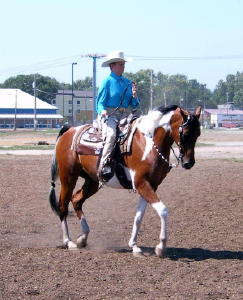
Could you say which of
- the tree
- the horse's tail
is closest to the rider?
the horse's tail

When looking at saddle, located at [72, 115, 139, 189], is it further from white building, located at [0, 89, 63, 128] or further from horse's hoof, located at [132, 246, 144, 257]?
white building, located at [0, 89, 63, 128]

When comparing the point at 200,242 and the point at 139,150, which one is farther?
the point at 200,242

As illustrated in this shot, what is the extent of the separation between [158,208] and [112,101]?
181cm

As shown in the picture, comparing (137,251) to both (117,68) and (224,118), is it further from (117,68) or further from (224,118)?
(224,118)

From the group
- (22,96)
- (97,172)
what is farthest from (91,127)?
(22,96)

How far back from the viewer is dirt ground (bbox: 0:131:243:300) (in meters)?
7.01

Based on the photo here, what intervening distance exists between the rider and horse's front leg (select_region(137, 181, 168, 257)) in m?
0.68

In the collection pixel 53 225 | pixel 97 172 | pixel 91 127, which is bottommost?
pixel 53 225

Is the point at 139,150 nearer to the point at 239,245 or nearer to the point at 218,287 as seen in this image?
the point at 239,245

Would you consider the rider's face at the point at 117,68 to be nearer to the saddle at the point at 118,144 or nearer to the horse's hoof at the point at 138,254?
the saddle at the point at 118,144

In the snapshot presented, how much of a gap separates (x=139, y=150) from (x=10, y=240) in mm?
2512

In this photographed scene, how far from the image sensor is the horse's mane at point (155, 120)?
9312 millimetres

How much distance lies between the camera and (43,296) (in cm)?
665

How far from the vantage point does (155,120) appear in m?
9.33
